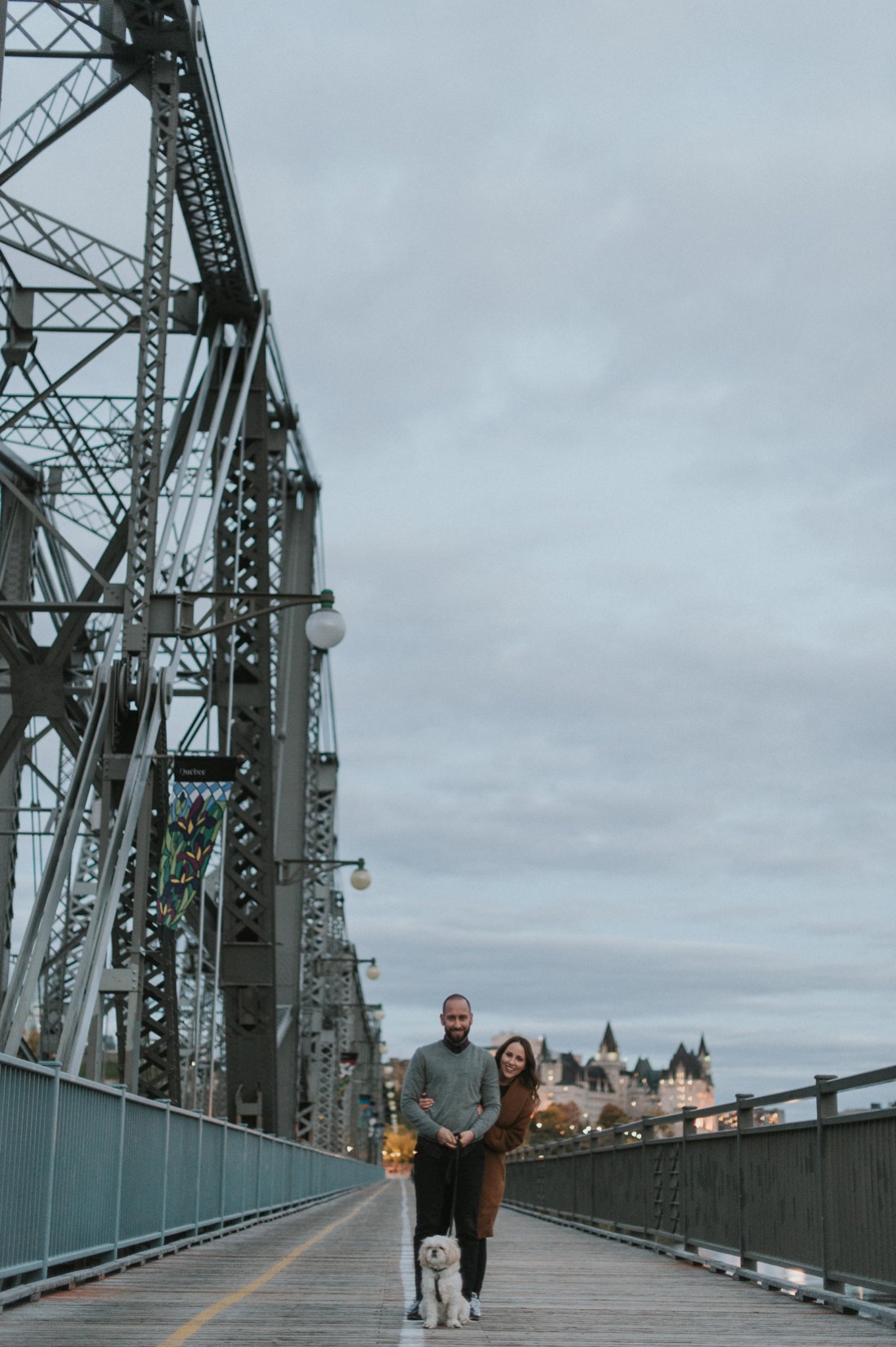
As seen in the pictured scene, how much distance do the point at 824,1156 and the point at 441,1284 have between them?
112 inches

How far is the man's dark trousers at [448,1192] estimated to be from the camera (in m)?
9.58

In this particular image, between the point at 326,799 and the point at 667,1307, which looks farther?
the point at 326,799

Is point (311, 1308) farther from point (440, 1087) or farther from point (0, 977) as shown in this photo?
point (0, 977)

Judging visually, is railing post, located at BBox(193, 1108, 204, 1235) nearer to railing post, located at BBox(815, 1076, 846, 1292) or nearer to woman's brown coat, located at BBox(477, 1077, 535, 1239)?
woman's brown coat, located at BBox(477, 1077, 535, 1239)

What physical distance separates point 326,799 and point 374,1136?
76.3 meters

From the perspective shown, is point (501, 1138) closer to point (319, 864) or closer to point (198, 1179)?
point (198, 1179)

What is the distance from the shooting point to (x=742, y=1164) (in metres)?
13.0

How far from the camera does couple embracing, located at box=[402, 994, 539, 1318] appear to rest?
9.55 meters

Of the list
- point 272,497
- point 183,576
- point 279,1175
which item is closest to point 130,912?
point 279,1175

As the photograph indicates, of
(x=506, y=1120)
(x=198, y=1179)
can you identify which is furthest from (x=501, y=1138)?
(x=198, y=1179)

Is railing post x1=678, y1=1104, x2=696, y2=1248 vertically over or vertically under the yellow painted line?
over

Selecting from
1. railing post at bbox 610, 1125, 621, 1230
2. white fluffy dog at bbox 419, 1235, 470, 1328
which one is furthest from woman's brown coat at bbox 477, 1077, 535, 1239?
railing post at bbox 610, 1125, 621, 1230

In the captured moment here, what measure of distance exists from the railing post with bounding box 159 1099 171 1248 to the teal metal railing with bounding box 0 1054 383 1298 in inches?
0.5

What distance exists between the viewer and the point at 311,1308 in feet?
33.2
